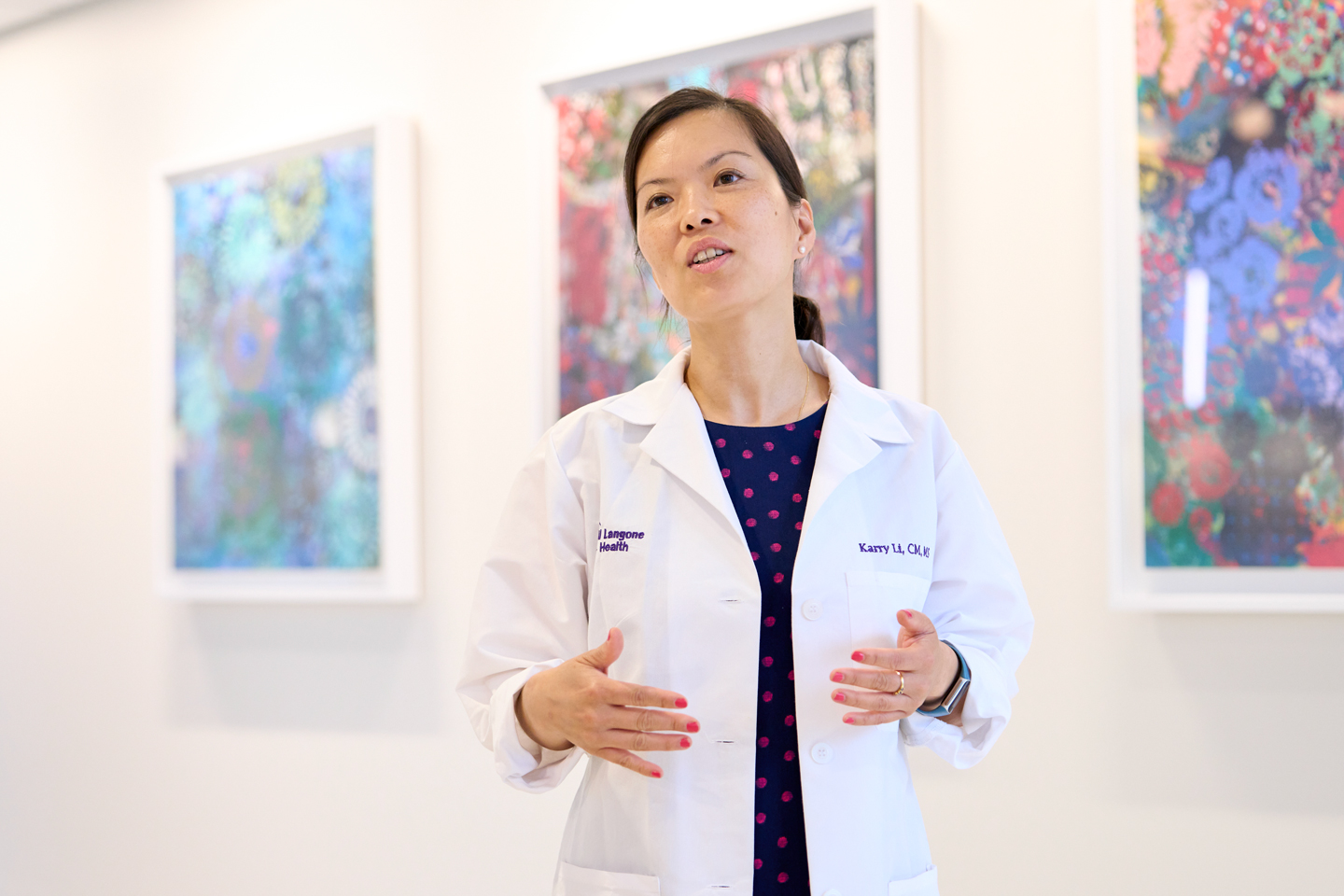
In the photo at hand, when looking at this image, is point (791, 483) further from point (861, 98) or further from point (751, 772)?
point (861, 98)

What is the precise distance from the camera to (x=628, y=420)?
137 cm

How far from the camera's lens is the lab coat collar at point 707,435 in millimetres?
1280

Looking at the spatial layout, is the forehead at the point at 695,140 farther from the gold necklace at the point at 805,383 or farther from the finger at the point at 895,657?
the finger at the point at 895,657

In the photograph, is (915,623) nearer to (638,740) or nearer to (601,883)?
(638,740)

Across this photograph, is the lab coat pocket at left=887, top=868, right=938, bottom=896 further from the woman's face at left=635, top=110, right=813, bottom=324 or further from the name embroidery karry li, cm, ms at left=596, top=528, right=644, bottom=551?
the woman's face at left=635, top=110, right=813, bottom=324

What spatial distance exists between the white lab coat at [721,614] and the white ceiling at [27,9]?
267 centimetres

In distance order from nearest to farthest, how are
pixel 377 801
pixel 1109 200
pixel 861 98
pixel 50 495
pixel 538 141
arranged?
pixel 1109 200 → pixel 861 98 → pixel 538 141 → pixel 377 801 → pixel 50 495

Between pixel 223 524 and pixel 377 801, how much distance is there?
0.77m

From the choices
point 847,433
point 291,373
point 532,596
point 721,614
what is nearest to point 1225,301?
point 847,433

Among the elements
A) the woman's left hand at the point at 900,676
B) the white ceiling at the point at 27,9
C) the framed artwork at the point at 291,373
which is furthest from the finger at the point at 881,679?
the white ceiling at the point at 27,9

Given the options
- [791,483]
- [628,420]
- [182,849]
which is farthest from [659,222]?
[182,849]

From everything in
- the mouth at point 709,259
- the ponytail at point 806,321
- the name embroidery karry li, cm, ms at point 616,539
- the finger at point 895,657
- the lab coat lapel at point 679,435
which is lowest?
the finger at point 895,657

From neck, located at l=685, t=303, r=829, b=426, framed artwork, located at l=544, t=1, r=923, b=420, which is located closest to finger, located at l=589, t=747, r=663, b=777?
neck, located at l=685, t=303, r=829, b=426

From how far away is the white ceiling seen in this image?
3.21 metres
